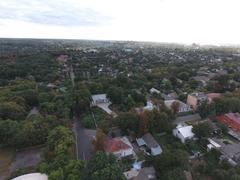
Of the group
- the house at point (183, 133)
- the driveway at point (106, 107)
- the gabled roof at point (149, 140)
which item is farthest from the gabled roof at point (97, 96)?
the house at point (183, 133)

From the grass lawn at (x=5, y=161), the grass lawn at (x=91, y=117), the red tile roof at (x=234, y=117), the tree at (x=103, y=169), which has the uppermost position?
the tree at (x=103, y=169)

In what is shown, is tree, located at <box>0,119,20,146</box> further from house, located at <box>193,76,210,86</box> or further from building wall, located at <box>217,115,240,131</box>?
house, located at <box>193,76,210,86</box>

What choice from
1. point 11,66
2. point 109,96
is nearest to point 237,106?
point 109,96

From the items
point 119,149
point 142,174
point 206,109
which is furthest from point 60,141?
point 206,109

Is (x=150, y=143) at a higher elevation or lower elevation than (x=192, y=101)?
lower

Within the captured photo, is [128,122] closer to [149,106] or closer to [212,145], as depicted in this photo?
[149,106]

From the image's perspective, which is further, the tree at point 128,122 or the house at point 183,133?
the tree at point 128,122

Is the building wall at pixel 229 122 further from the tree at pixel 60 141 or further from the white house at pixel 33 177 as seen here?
the white house at pixel 33 177
